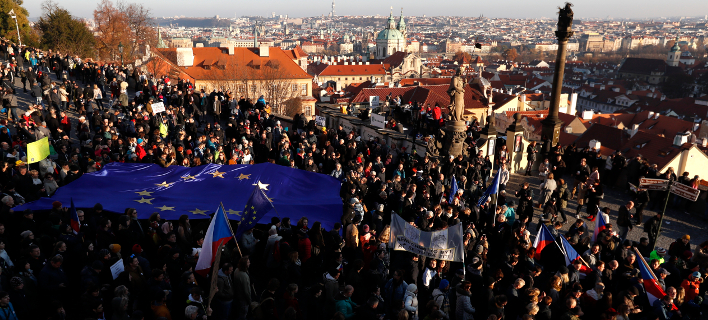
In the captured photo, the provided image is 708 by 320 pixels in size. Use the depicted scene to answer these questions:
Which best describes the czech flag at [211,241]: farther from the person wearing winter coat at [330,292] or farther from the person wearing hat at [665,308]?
the person wearing hat at [665,308]

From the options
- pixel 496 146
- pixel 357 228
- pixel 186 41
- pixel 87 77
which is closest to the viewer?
pixel 357 228

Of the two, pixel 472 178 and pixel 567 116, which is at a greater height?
pixel 472 178

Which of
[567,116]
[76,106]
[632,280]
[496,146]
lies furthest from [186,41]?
[632,280]

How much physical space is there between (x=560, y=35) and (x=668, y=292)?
11730mm

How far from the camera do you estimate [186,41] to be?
120 meters

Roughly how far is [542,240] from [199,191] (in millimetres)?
7599

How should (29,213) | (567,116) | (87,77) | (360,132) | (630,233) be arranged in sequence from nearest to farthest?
(29,213)
(630,233)
(360,132)
(87,77)
(567,116)

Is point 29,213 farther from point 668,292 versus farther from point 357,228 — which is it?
point 668,292

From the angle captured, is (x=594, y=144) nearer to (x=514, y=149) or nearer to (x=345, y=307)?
(x=514, y=149)

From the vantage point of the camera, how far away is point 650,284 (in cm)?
800

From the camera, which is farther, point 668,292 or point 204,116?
point 204,116

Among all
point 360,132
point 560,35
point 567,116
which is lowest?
point 567,116

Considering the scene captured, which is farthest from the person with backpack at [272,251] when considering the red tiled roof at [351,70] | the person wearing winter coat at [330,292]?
the red tiled roof at [351,70]

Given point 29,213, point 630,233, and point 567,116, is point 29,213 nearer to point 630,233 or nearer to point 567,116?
point 630,233
